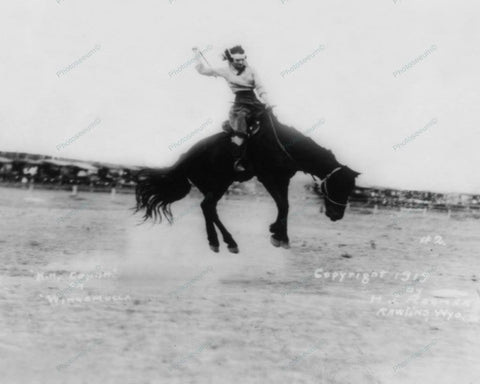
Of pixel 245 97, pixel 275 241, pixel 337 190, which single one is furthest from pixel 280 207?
pixel 245 97

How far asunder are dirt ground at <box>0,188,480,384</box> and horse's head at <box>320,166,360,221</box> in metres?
0.29

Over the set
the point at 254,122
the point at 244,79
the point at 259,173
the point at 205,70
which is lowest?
the point at 259,173

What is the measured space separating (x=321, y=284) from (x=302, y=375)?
4.67ft

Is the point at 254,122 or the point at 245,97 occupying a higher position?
the point at 245,97

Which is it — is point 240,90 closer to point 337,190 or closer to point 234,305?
point 337,190

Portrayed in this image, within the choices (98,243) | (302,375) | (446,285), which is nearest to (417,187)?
(446,285)

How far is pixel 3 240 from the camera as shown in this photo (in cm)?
568

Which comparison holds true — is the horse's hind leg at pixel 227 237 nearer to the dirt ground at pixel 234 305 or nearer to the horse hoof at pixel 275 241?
the dirt ground at pixel 234 305

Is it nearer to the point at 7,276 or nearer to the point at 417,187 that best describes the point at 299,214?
the point at 417,187

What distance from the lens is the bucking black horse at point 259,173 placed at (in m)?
3.39

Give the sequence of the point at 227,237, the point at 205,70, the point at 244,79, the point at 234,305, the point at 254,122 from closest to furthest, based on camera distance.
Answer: the point at 205,70, the point at 244,79, the point at 254,122, the point at 227,237, the point at 234,305

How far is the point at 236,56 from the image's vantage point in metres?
3.32

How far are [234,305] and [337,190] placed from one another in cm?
194

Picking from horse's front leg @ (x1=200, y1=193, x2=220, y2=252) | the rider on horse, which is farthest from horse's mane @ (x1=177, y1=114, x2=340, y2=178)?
horse's front leg @ (x1=200, y1=193, x2=220, y2=252)
